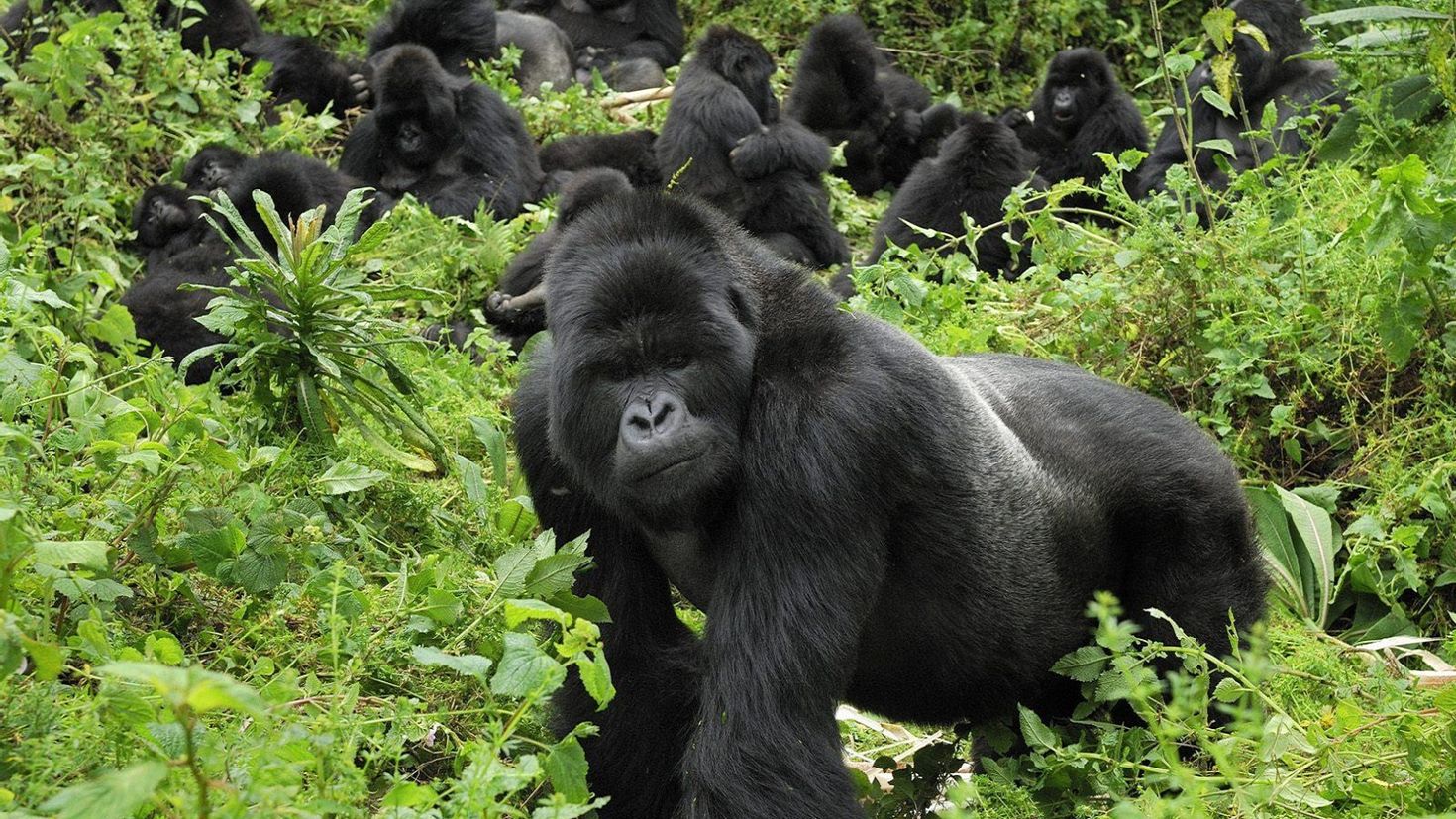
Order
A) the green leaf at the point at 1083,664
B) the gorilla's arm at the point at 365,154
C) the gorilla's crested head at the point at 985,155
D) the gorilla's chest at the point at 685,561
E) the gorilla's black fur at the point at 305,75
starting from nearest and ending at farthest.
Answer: the gorilla's chest at the point at 685,561, the green leaf at the point at 1083,664, the gorilla's crested head at the point at 985,155, the gorilla's arm at the point at 365,154, the gorilla's black fur at the point at 305,75

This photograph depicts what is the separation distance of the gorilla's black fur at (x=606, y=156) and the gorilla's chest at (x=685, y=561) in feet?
18.2

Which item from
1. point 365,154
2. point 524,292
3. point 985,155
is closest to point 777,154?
point 985,155

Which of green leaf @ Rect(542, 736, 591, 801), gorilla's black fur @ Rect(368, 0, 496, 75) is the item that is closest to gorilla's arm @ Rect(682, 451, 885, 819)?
green leaf @ Rect(542, 736, 591, 801)

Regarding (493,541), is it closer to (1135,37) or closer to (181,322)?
(181,322)

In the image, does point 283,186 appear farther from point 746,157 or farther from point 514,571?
point 514,571

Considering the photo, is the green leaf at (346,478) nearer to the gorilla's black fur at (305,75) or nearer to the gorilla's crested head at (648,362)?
the gorilla's crested head at (648,362)

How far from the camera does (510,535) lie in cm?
383

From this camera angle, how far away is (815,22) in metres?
10.8

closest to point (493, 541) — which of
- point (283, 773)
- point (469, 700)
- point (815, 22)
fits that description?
point (469, 700)

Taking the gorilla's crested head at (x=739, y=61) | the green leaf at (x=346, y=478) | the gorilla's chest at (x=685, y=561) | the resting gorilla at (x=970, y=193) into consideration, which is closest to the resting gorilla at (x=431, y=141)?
the gorilla's crested head at (x=739, y=61)

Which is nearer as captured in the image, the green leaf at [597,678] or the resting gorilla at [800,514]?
the green leaf at [597,678]

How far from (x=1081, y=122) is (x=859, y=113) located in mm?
1492

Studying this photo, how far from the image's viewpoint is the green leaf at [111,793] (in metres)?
1.88

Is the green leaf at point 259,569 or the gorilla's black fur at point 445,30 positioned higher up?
the green leaf at point 259,569
